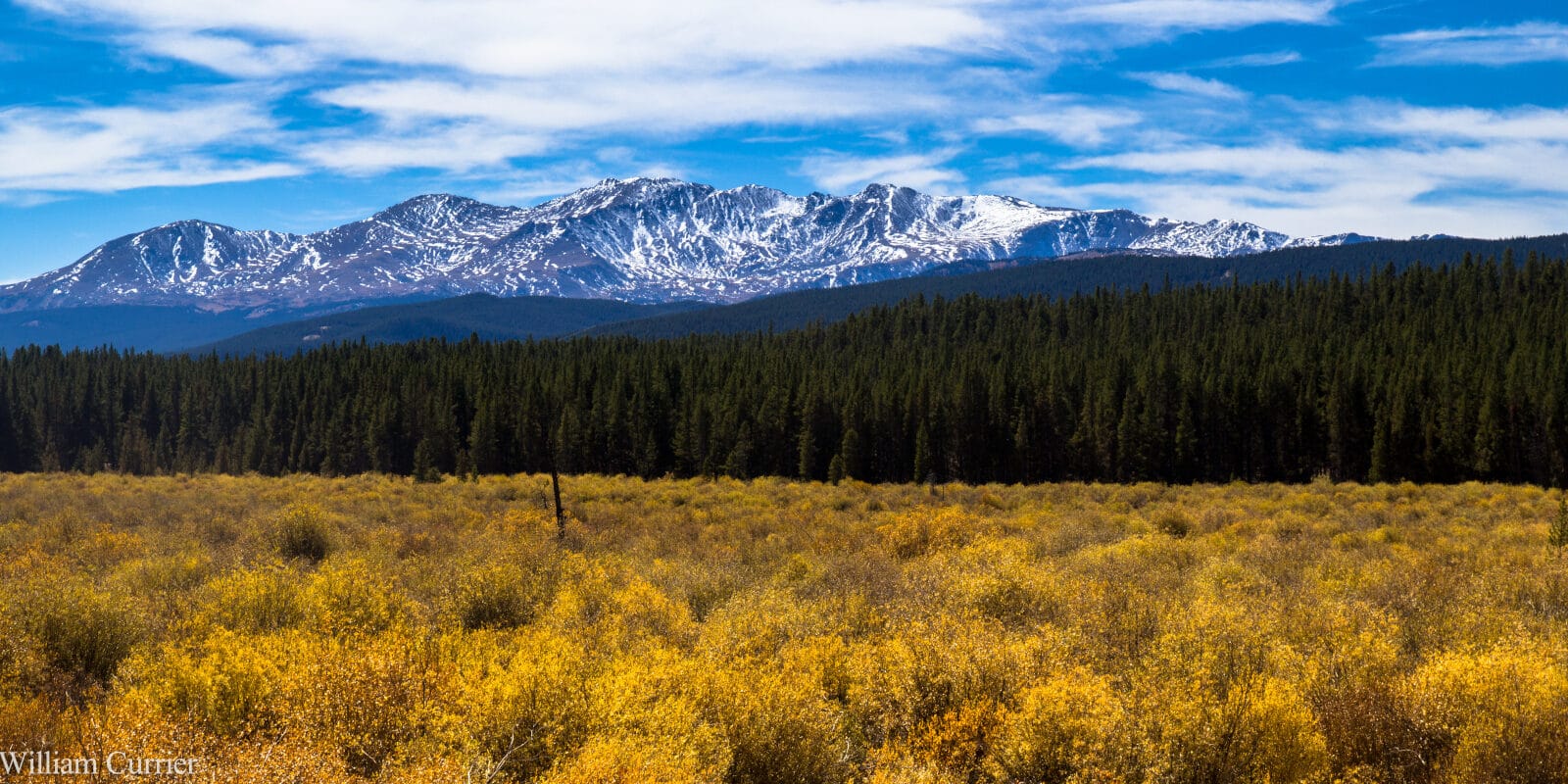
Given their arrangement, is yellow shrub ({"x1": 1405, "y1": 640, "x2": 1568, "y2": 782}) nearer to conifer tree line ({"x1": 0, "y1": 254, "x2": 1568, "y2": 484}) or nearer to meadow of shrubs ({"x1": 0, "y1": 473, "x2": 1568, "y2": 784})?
meadow of shrubs ({"x1": 0, "y1": 473, "x2": 1568, "y2": 784})

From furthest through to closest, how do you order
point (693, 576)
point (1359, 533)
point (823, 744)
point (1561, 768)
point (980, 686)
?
point (1359, 533) < point (693, 576) < point (980, 686) < point (823, 744) < point (1561, 768)

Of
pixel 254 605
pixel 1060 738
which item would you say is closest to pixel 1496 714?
pixel 1060 738

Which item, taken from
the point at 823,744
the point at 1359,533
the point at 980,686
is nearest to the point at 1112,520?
the point at 1359,533

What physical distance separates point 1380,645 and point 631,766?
8.92m

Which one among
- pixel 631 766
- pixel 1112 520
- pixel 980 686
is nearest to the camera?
pixel 631 766

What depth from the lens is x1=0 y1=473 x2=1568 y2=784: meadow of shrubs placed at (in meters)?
7.91

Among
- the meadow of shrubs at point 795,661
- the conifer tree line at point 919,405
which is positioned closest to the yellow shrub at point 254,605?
the meadow of shrubs at point 795,661

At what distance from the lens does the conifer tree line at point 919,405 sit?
73.2 meters

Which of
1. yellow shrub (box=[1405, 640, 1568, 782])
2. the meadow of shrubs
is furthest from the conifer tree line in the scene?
yellow shrub (box=[1405, 640, 1568, 782])

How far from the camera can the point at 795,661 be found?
1095 centimetres

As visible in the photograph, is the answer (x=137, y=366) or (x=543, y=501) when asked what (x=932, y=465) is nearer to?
(x=543, y=501)

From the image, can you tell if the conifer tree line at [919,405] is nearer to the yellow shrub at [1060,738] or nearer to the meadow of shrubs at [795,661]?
the meadow of shrubs at [795,661]

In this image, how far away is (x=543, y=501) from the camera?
111 feet

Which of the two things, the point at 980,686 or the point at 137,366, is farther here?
the point at 137,366
